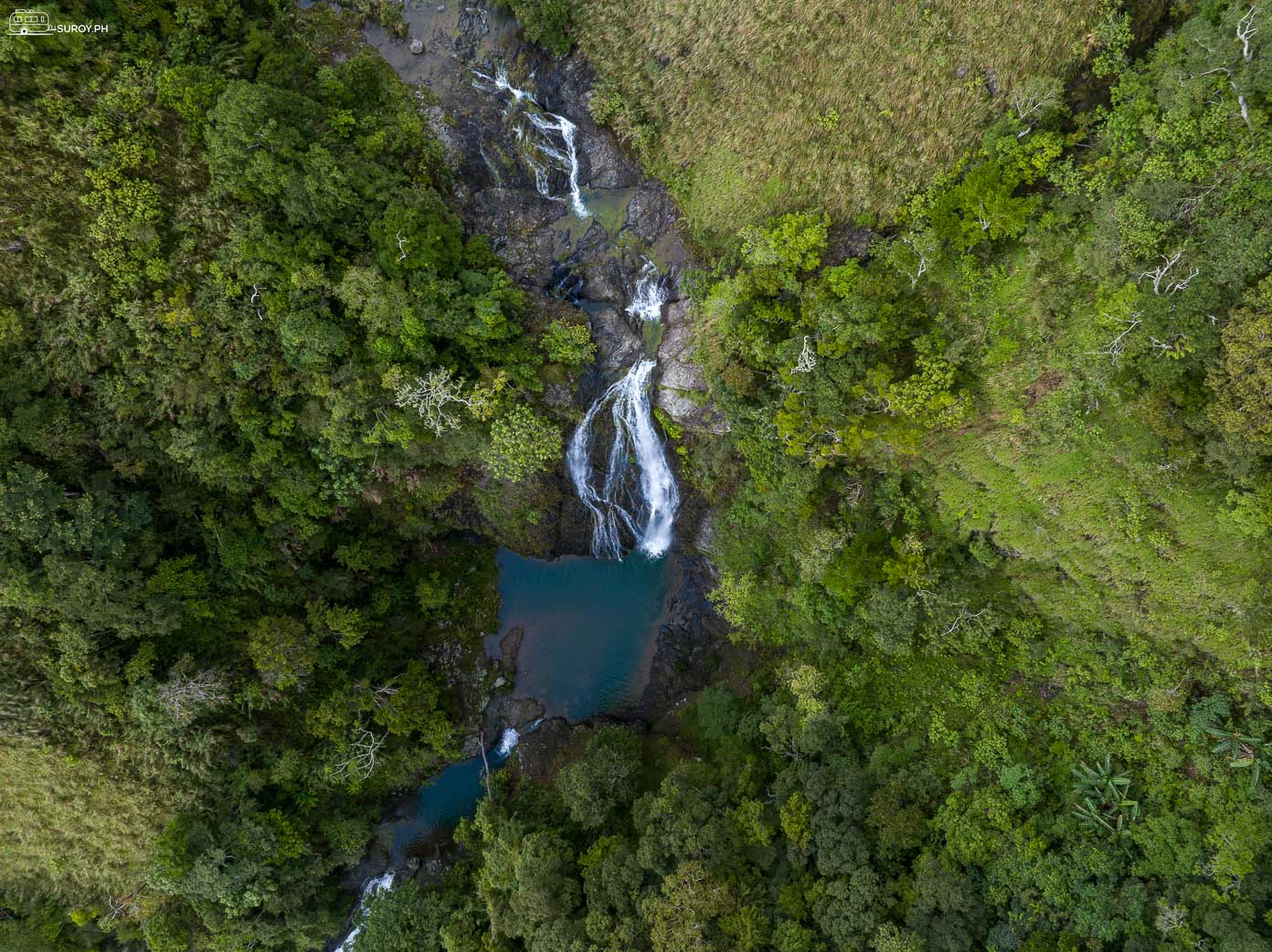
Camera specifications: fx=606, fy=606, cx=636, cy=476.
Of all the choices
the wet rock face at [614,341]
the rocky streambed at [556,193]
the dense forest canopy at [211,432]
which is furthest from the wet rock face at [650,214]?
the dense forest canopy at [211,432]

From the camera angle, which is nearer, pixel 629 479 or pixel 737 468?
pixel 737 468

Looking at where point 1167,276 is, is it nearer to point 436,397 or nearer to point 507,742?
point 436,397

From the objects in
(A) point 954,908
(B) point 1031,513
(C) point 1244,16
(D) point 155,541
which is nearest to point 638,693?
(A) point 954,908

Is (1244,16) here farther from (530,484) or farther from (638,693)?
(638,693)

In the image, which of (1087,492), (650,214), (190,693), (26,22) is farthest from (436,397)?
(1087,492)

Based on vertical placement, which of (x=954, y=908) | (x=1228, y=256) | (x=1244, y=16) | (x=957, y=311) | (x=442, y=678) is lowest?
(x=442, y=678)

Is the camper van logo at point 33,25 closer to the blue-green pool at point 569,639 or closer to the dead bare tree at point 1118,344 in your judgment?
the blue-green pool at point 569,639

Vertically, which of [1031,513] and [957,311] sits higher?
[957,311]

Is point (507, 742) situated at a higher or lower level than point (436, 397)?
lower
